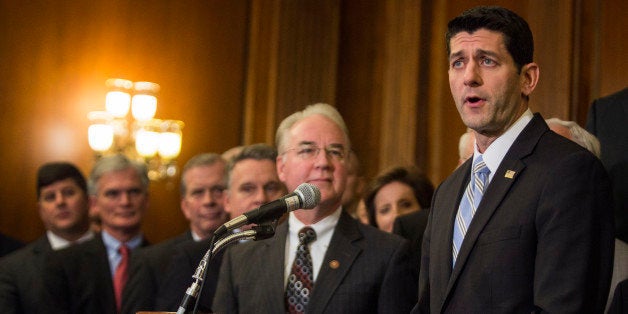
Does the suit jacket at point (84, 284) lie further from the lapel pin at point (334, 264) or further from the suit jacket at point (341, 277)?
the lapel pin at point (334, 264)

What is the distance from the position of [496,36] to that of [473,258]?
1.93 ft

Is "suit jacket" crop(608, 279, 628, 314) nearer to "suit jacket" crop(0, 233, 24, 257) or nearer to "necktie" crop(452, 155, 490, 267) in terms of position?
"necktie" crop(452, 155, 490, 267)

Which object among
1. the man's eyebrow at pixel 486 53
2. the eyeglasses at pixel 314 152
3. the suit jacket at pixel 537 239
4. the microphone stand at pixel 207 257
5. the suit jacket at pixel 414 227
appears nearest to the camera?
the suit jacket at pixel 537 239

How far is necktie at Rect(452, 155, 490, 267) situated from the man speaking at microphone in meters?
0.58

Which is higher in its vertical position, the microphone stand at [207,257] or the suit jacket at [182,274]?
the microphone stand at [207,257]

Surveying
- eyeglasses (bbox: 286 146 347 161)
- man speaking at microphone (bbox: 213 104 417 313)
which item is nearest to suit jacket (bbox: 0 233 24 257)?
man speaking at microphone (bbox: 213 104 417 313)

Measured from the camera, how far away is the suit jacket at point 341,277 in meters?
3.04

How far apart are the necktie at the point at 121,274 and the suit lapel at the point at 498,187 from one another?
263 cm

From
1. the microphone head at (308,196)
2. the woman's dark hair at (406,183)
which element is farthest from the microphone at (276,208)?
the woman's dark hair at (406,183)

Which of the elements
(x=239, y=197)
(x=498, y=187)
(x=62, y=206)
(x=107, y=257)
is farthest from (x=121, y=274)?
(x=498, y=187)

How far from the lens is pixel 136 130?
347 inches

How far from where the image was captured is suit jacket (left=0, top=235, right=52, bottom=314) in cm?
427

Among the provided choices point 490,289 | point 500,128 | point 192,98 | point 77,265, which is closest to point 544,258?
point 490,289

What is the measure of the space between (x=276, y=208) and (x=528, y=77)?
76 centimetres
